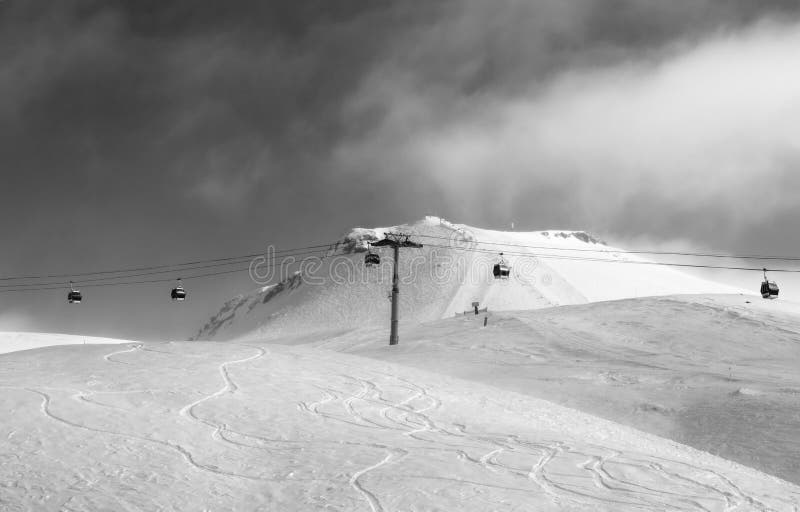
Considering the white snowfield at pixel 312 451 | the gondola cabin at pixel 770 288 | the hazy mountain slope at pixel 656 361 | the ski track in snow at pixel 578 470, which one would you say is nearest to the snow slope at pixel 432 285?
the hazy mountain slope at pixel 656 361

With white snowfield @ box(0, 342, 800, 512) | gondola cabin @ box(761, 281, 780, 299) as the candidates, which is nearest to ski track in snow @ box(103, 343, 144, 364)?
white snowfield @ box(0, 342, 800, 512)

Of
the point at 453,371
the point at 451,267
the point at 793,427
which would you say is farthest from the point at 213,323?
the point at 793,427

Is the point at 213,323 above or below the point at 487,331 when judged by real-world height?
below

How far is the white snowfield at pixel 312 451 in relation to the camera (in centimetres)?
983

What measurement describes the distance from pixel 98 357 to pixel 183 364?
9.24 feet

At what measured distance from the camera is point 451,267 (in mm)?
129000

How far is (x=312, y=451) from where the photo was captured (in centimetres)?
1185

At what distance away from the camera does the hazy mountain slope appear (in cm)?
1964

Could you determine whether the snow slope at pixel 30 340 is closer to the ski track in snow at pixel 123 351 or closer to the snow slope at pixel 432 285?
the ski track in snow at pixel 123 351

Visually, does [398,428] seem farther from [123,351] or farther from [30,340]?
[30,340]

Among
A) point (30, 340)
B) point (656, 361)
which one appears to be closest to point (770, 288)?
point (656, 361)

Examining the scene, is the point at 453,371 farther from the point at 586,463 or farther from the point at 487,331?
the point at 586,463

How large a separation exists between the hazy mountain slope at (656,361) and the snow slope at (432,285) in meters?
53.4

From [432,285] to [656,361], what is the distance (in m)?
92.3
